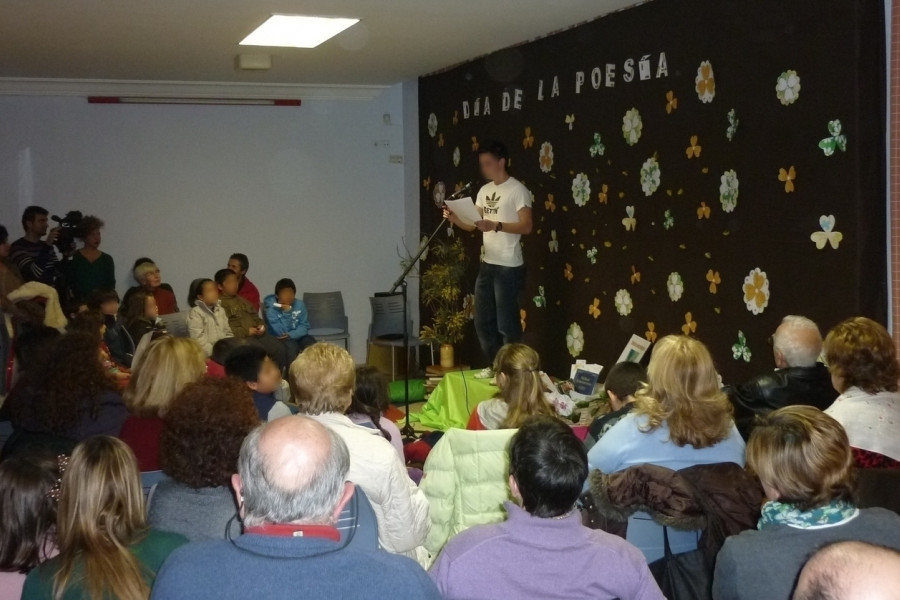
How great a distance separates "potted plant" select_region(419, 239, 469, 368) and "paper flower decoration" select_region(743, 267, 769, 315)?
329 cm

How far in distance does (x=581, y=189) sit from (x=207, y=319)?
9.97 ft

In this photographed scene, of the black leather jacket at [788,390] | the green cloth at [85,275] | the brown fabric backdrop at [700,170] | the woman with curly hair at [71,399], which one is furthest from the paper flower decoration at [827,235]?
the green cloth at [85,275]

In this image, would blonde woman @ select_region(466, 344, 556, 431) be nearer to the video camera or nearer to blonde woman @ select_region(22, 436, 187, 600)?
blonde woman @ select_region(22, 436, 187, 600)

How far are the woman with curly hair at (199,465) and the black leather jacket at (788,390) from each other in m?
2.15

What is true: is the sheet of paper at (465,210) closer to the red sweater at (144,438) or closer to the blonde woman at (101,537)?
the red sweater at (144,438)

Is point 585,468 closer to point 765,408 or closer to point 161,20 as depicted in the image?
point 765,408

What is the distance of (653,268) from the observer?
5.80 metres

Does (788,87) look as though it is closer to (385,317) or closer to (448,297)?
(448,297)

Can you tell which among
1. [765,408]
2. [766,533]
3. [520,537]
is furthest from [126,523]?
[765,408]

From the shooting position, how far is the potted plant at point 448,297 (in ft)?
26.2

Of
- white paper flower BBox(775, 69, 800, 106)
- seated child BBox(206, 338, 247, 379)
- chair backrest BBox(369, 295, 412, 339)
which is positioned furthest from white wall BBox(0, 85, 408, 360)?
white paper flower BBox(775, 69, 800, 106)

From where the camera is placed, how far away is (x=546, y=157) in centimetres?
686

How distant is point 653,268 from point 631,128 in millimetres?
907

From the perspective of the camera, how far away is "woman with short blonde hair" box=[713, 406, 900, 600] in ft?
6.51
